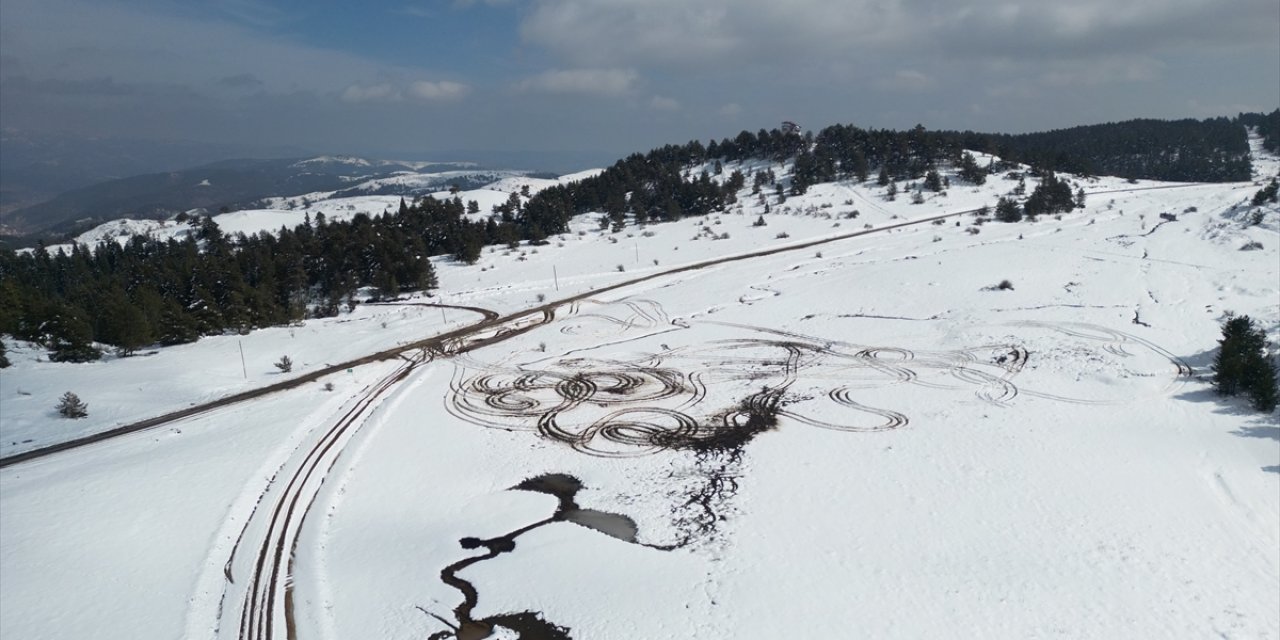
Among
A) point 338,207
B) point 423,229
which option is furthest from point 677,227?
point 338,207

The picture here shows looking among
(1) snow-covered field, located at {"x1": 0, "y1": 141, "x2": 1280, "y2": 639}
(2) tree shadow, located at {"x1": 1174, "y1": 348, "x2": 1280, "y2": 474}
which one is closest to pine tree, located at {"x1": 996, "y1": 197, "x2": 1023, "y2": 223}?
(1) snow-covered field, located at {"x1": 0, "y1": 141, "x2": 1280, "y2": 639}

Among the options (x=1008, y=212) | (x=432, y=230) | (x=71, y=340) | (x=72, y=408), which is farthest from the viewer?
(x=432, y=230)

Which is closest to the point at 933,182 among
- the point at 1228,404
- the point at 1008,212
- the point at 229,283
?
the point at 1008,212

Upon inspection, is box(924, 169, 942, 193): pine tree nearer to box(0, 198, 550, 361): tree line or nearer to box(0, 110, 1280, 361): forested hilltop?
box(0, 110, 1280, 361): forested hilltop

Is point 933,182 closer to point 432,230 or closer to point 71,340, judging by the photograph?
point 432,230

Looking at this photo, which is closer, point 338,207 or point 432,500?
point 432,500

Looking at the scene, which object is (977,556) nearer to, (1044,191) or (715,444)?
(715,444)
